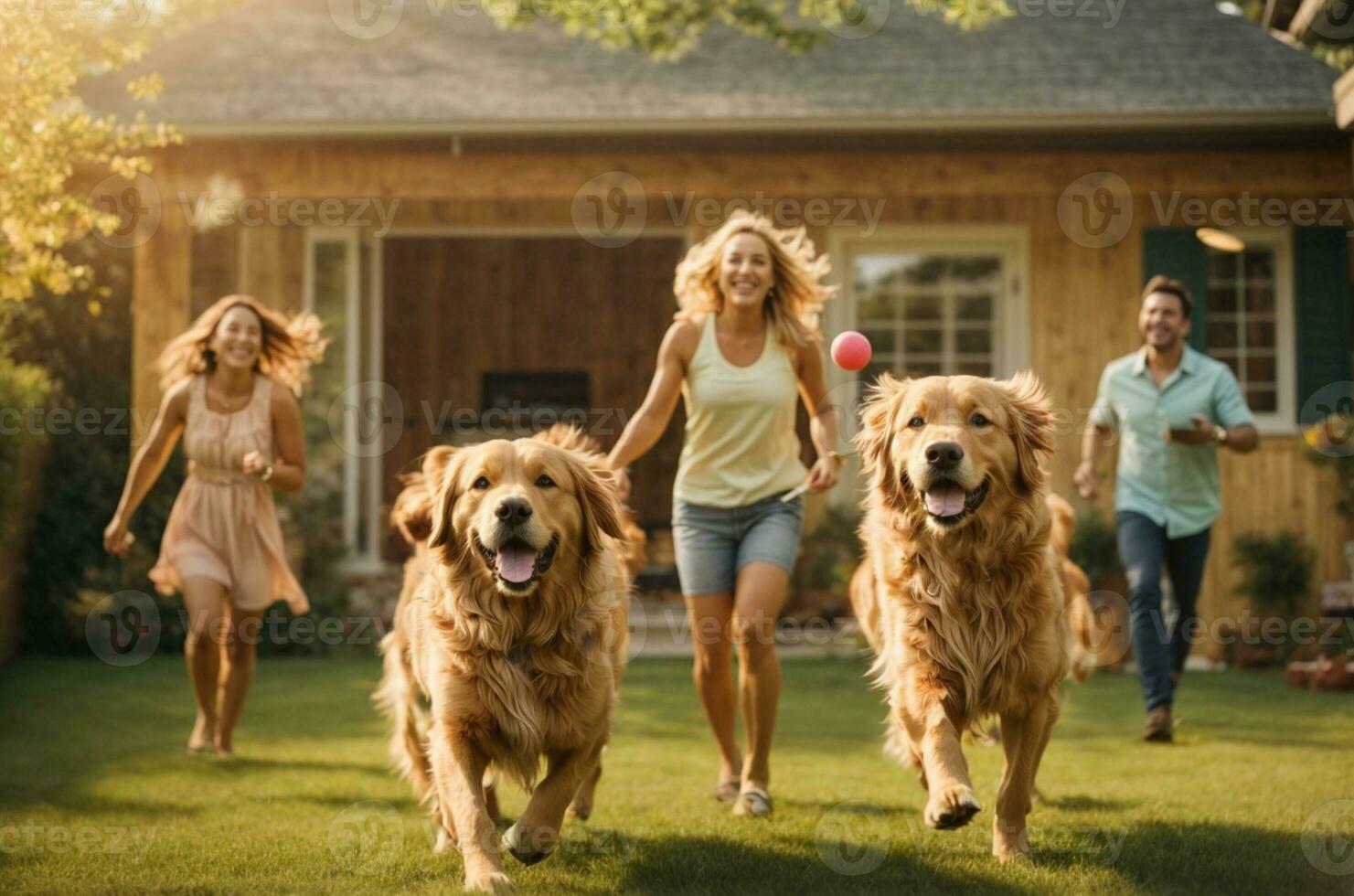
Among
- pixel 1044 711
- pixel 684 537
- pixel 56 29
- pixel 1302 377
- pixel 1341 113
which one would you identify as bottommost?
pixel 1044 711

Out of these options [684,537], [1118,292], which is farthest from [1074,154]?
[684,537]

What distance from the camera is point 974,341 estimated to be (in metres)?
12.6

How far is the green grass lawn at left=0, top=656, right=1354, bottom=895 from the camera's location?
180 inches

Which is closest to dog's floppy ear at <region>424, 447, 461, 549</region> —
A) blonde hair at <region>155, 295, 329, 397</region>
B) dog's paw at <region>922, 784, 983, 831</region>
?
dog's paw at <region>922, 784, 983, 831</region>

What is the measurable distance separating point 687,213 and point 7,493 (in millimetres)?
5681

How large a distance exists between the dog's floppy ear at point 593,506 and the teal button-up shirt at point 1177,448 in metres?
3.59

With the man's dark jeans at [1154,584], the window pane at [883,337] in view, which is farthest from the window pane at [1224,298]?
the man's dark jeans at [1154,584]

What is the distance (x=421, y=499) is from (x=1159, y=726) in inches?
168

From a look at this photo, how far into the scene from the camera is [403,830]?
17.7 ft

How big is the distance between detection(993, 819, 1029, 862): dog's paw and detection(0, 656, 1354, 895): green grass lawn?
7 cm

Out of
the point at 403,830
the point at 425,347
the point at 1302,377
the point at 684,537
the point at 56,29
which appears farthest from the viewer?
the point at 425,347

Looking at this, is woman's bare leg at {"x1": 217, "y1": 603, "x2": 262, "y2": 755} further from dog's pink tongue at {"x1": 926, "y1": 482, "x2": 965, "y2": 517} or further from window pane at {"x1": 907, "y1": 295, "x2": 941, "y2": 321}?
window pane at {"x1": 907, "y1": 295, "x2": 941, "y2": 321}

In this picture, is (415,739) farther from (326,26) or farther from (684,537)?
(326,26)

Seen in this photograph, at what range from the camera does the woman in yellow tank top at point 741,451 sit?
570 centimetres
